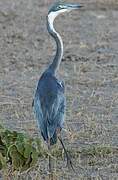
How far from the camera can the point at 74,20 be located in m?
16.3

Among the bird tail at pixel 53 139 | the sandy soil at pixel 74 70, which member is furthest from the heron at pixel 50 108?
the sandy soil at pixel 74 70

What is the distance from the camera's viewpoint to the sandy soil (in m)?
8.27

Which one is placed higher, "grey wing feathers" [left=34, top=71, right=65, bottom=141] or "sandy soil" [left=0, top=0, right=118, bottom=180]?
"grey wing feathers" [left=34, top=71, right=65, bottom=141]

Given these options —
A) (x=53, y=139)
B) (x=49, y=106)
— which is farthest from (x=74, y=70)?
(x=53, y=139)

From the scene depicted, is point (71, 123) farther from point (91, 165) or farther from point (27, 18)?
point (27, 18)

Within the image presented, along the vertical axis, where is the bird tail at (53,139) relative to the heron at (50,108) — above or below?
below

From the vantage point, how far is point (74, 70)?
11.5m

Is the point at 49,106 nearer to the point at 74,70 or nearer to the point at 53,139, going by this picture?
the point at 53,139

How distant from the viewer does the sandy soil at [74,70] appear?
27.1 feet

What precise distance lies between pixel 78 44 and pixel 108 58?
1316 millimetres

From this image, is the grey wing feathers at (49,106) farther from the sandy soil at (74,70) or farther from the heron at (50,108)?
the sandy soil at (74,70)

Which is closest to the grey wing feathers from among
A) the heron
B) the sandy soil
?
the heron

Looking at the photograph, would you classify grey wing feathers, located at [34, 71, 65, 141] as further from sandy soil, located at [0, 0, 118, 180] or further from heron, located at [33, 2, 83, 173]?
sandy soil, located at [0, 0, 118, 180]

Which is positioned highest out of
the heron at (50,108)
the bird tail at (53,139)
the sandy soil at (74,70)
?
the heron at (50,108)
